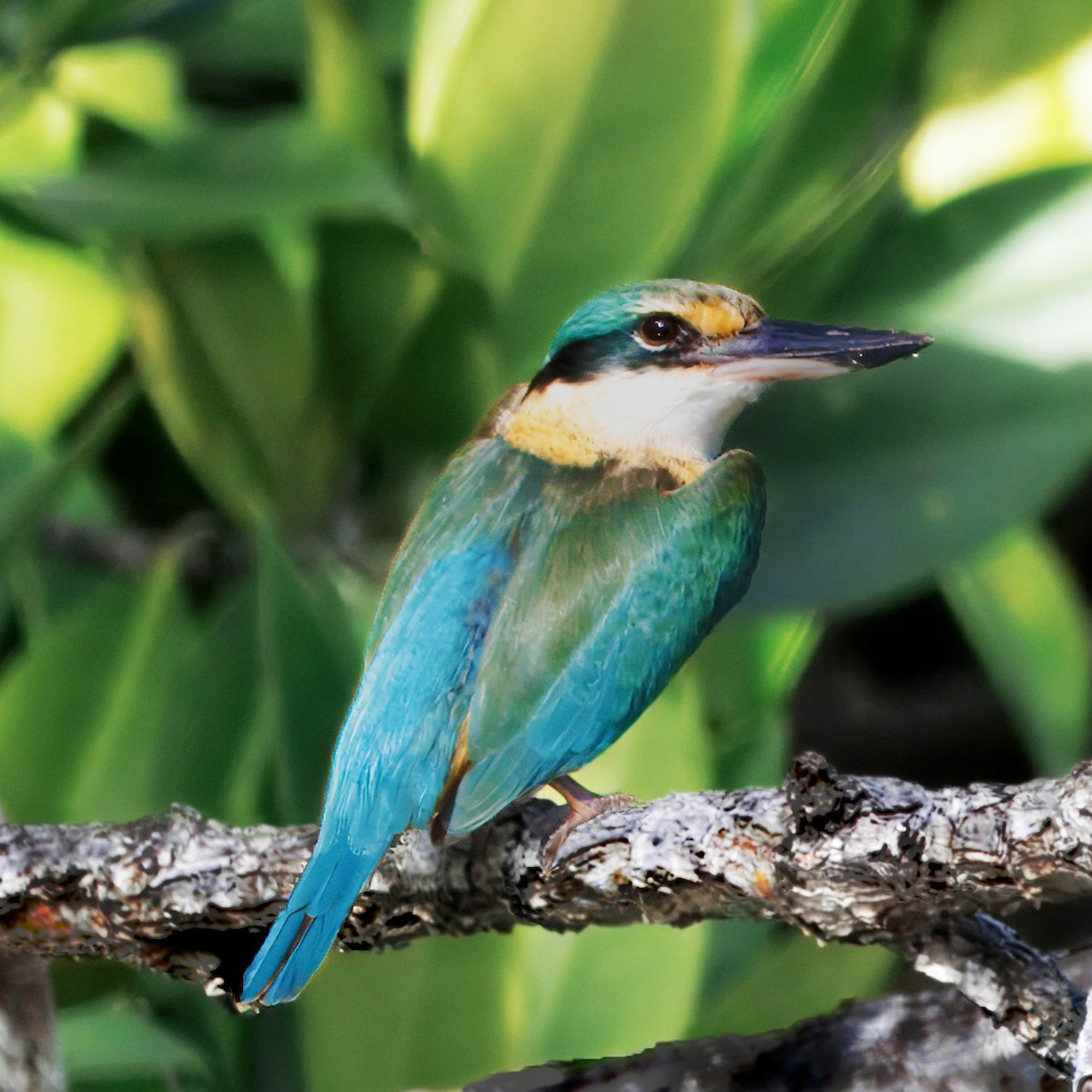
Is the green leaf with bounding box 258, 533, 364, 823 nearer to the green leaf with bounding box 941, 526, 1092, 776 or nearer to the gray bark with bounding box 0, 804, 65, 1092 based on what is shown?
the gray bark with bounding box 0, 804, 65, 1092

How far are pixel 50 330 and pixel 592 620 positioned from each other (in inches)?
24.4

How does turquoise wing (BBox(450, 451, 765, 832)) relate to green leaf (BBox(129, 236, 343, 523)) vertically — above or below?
below

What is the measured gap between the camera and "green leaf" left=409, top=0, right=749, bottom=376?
1.82ft

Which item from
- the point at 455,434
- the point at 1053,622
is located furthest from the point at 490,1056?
the point at 1053,622

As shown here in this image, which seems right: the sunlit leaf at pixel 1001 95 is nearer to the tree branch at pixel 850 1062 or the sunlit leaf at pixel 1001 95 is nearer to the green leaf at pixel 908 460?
the green leaf at pixel 908 460

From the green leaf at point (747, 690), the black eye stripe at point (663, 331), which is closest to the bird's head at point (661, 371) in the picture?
the black eye stripe at point (663, 331)

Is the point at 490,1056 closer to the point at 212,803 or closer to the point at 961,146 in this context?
the point at 212,803

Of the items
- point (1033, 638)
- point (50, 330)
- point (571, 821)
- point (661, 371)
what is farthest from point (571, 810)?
point (50, 330)

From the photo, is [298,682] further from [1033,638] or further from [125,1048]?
[1033,638]

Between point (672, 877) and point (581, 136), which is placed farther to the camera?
point (581, 136)

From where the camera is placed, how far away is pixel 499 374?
1.90 feet

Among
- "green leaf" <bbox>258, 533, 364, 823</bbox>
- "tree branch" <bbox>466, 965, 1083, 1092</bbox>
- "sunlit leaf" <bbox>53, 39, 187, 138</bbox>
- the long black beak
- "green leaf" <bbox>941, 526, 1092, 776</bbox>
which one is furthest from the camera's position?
"sunlit leaf" <bbox>53, 39, 187, 138</bbox>

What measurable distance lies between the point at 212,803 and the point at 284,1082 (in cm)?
12

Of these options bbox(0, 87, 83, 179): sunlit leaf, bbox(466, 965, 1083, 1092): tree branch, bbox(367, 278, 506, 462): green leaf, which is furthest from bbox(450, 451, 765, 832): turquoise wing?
bbox(0, 87, 83, 179): sunlit leaf
